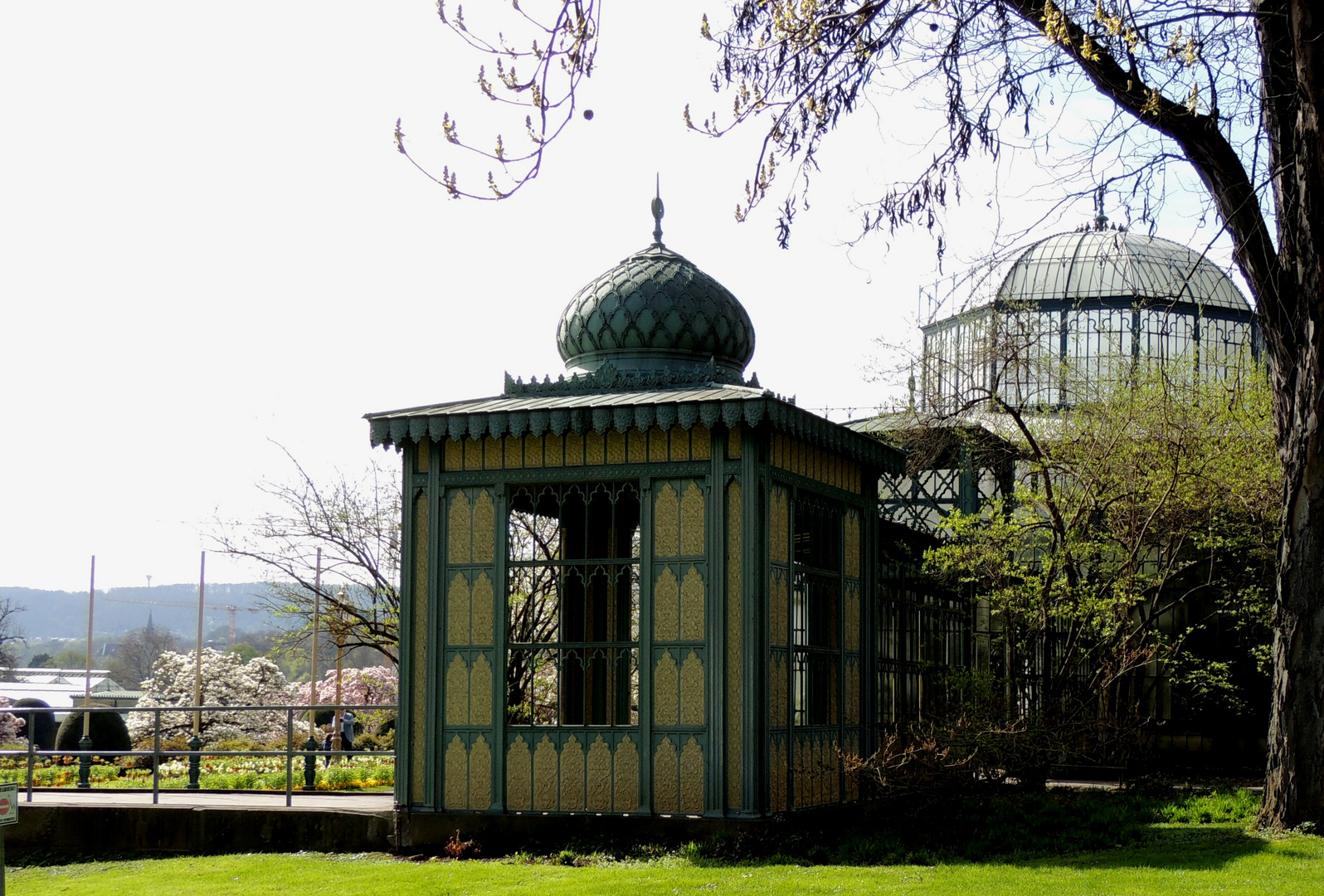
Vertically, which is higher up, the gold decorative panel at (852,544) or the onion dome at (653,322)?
the onion dome at (653,322)

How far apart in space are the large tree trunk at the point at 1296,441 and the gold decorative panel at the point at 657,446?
4.83m

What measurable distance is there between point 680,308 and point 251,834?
5838mm

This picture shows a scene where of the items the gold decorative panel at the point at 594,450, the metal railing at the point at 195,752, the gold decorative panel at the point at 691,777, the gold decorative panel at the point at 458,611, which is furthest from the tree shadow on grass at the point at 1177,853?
the metal railing at the point at 195,752

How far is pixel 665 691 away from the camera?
431 inches

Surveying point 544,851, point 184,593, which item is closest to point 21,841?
point 544,851

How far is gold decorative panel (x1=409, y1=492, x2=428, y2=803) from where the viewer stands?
455 inches

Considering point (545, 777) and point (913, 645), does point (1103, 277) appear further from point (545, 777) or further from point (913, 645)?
point (545, 777)

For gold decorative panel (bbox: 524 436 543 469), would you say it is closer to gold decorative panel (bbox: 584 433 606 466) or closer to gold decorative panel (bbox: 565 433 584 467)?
gold decorative panel (bbox: 565 433 584 467)

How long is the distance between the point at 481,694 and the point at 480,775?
2.07 feet

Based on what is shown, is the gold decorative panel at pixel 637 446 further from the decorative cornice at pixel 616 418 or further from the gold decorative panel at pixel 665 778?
the gold decorative panel at pixel 665 778

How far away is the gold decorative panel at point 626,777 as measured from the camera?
10953 millimetres

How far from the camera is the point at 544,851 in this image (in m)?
10.9

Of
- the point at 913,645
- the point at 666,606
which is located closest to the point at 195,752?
the point at 666,606

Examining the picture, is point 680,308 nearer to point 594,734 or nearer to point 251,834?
point 594,734
